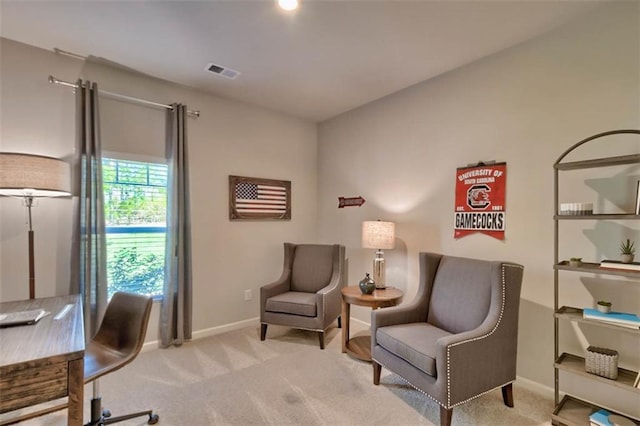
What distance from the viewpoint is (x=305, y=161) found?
427 centimetres

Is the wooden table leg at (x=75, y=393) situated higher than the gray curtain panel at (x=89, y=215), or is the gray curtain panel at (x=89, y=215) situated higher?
the gray curtain panel at (x=89, y=215)

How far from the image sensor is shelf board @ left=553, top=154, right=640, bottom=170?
1.72m

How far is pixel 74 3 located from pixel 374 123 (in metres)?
2.79

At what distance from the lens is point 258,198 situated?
3771 mm

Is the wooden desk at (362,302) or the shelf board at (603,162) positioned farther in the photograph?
the wooden desk at (362,302)

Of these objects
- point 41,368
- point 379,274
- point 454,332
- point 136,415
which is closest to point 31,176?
point 41,368

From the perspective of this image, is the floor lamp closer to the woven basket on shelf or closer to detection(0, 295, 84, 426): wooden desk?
detection(0, 295, 84, 426): wooden desk

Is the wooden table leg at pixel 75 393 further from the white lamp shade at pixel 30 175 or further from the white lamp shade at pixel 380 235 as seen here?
the white lamp shade at pixel 380 235

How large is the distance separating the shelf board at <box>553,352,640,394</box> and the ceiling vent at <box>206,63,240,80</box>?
341 cm

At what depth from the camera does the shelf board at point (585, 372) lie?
1.68 metres

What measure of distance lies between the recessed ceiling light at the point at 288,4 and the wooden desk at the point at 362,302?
7.60 feet

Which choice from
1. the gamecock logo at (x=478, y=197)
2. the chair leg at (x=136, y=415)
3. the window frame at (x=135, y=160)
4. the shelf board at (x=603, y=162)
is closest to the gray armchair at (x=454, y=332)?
the gamecock logo at (x=478, y=197)

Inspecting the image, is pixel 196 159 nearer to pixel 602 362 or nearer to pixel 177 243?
pixel 177 243

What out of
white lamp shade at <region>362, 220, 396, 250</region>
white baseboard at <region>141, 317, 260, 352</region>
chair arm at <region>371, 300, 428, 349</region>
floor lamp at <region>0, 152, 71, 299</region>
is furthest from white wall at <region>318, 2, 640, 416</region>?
floor lamp at <region>0, 152, 71, 299</region>
